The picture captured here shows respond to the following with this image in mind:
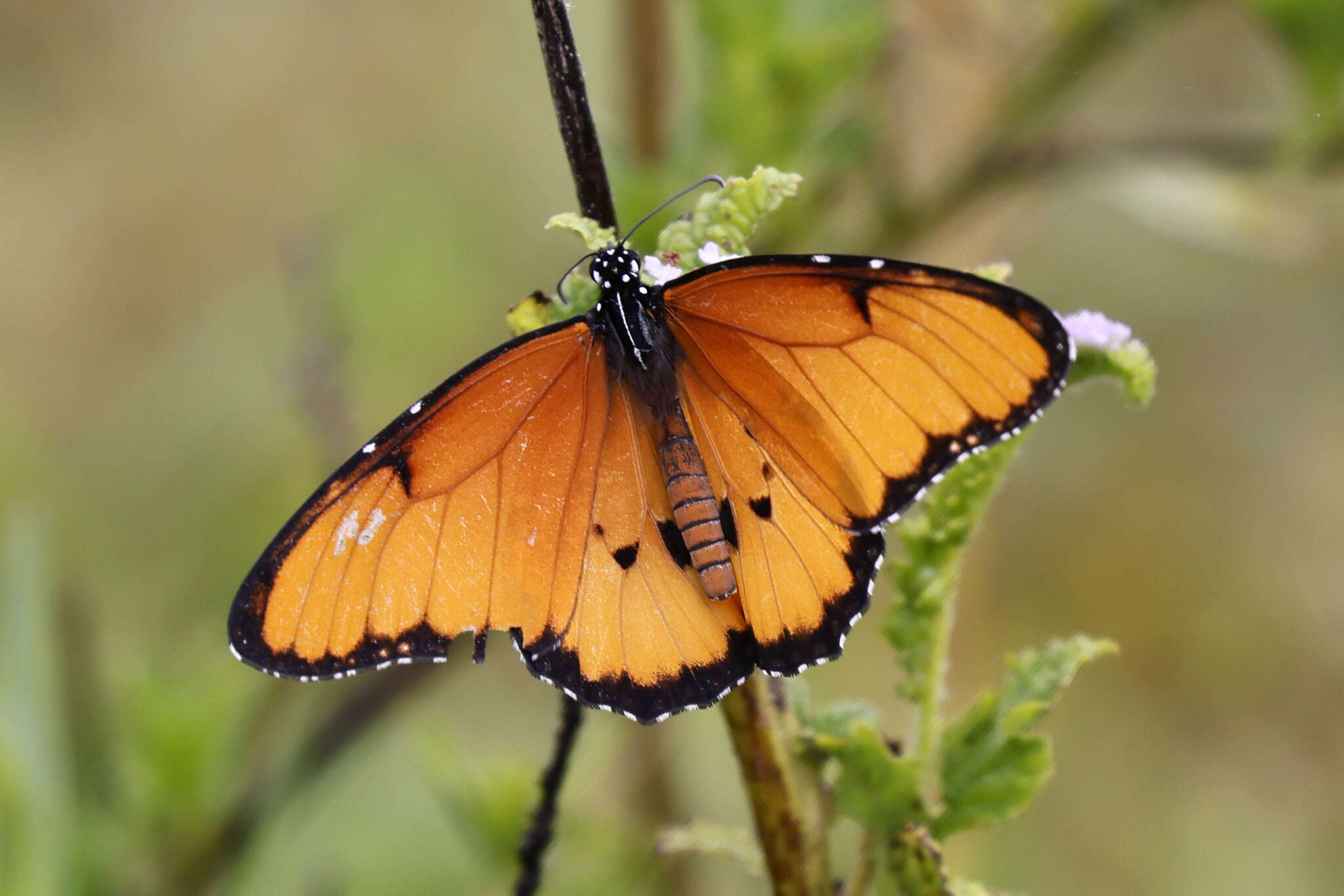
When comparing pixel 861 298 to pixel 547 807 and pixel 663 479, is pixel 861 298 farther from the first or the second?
pixel 547 807

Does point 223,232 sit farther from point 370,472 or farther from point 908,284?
point 908,284

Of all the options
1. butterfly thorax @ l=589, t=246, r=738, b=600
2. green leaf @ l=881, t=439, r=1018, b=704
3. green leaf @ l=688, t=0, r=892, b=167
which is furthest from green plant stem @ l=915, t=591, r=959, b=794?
green leaf @ l=688, t=0, r=892, b=167

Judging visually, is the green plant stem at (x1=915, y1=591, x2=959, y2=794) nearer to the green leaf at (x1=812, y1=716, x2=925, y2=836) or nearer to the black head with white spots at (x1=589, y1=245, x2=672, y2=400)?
the green leaf at (x1=812, y1=716, x2=925, y2=836)

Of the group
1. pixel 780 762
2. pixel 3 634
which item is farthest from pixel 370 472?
pixel 3 634

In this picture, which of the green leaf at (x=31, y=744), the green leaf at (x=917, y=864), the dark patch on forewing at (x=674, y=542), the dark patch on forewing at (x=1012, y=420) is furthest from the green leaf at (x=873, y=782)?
the green leaf at (x=31, y=744)

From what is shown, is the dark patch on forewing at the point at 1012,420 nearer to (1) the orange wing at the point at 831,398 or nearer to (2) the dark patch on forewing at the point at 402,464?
(1) the orange wing at the point at 831,398
